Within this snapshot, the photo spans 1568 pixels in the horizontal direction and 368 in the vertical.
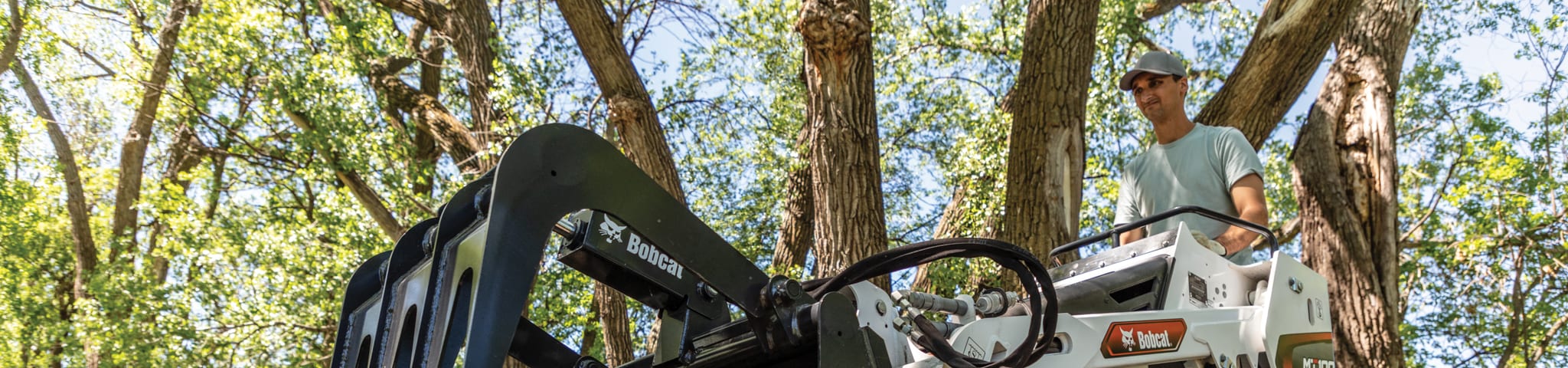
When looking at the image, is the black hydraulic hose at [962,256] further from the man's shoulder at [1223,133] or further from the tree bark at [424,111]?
the tree bark at [424,111]

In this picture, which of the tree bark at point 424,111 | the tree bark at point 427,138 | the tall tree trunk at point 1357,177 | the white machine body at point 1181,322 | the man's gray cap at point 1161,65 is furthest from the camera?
the tree bark at point 427,138

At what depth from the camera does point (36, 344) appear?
13531 mm

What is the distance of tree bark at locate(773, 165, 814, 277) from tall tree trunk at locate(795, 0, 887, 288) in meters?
2.17

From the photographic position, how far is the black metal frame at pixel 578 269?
79.0 inches

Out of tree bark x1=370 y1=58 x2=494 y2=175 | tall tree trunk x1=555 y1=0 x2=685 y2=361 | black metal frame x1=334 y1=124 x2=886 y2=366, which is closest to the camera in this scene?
black metal frame x1=334 y1=124 x2=886 y2=366

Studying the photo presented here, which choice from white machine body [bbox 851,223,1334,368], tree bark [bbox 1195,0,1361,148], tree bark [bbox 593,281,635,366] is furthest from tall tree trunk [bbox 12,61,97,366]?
white machine body [bbox 851,223,1334,368]

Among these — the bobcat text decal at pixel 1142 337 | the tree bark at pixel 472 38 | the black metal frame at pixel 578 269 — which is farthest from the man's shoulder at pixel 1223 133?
the tree bark at pixel 472 38

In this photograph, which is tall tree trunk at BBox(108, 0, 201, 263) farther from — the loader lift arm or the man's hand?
the loader lift arm

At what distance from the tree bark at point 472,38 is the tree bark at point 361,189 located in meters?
1.37

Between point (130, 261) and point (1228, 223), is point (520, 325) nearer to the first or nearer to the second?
point (1228, 223)

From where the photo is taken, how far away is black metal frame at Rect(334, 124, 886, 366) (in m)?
2.01

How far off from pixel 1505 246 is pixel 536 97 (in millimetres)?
10206

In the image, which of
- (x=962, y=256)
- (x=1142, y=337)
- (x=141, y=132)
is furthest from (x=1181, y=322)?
(x=141, y=132)

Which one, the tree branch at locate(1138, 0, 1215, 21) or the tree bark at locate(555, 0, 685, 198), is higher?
the tree branch at locate(1138, 0, 1215, 21)
